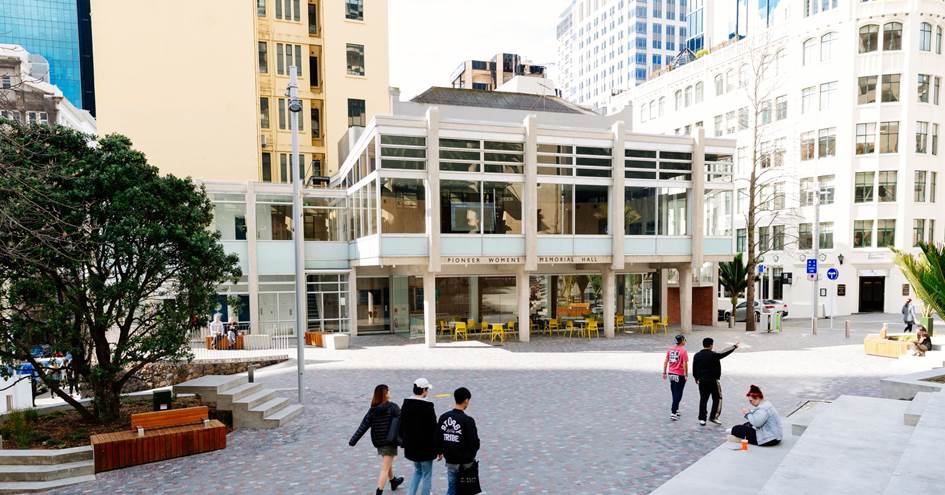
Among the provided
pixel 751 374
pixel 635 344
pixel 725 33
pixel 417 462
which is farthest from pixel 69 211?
pixel 725 33

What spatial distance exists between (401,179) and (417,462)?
1731cm

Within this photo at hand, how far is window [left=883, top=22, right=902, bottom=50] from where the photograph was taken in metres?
40.5

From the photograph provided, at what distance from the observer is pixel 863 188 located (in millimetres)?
41188

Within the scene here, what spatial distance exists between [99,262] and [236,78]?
30.5 metres

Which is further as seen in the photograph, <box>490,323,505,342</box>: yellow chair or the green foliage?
<box>490,323,505,342</box>: yellow chair

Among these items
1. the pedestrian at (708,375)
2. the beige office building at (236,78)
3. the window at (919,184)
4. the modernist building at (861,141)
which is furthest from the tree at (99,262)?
the window at (919,184)

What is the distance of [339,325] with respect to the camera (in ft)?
97.0

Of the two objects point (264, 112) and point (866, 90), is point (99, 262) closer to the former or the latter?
point (264, 112)

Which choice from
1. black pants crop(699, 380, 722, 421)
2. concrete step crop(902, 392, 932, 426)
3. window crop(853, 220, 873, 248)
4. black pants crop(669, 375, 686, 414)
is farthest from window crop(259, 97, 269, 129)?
window crop(853, 220, 873, 248)

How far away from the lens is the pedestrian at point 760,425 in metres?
9.74

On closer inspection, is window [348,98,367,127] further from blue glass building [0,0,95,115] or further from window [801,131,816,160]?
blue glass building [0,0,95,115]

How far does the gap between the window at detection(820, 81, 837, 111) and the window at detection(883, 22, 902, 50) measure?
13.6ft

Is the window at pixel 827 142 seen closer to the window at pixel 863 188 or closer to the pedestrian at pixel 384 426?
the window at pixel 863 188

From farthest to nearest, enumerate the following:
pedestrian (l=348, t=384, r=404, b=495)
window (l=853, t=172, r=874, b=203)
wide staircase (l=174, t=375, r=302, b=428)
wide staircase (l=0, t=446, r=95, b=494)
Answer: window (l=853, t=172, r=874, b=203) → wide staircase (l=174, t=375, r=302, b=428) → wide staircase (l=0, t=446, r=95, b=494) → pedestrian (l=348, t=384, r=404, b=495)
